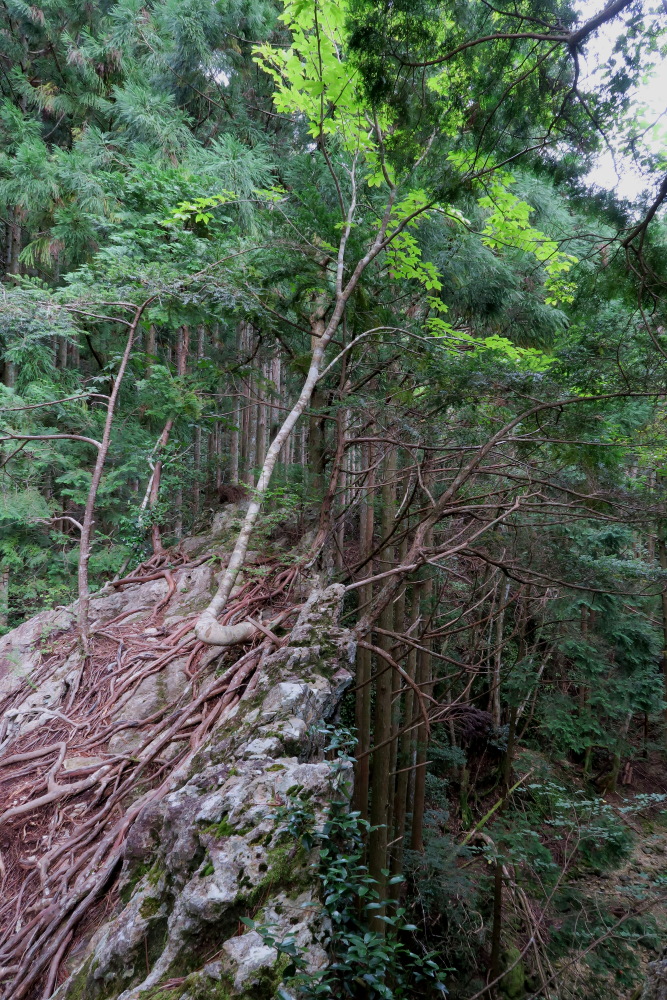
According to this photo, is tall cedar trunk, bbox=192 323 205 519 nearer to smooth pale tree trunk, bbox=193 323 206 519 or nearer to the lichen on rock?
smooth pale tree trunk, bbox=193 323 206 519

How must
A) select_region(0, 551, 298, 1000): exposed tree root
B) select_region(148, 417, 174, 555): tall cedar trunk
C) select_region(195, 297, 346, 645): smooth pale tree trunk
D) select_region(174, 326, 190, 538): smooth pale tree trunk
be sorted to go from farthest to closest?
1. select_region(174, 326, 190, 538): smooth pale tree trunk
2. select_region(148, 417, 174, 555): tall cedar trunk
3. select_region(195, 297, 346, 645): smooth pale tree trunk
4. select_region(0, 551, 298, 1000): exposed tree root

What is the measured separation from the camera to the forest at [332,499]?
7.75 ft

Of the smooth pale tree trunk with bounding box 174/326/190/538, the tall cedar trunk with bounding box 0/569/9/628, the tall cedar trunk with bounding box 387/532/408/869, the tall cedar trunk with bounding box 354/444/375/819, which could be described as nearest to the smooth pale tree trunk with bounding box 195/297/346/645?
the tall cedar trunk with bounding box 354/444/375/819

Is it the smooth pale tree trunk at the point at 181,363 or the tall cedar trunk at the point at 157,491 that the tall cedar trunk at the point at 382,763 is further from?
the smooth pale tree trunk at the point at 181,363

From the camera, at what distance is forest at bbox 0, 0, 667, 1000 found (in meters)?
2.36

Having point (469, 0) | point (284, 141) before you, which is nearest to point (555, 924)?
point (469, 0)

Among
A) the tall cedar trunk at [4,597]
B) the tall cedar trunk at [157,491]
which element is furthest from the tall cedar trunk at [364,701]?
the tall cedar trunk at [4,597]

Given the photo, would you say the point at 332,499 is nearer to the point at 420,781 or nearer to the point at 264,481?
the point at 264,481

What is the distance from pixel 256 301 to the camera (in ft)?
17.7

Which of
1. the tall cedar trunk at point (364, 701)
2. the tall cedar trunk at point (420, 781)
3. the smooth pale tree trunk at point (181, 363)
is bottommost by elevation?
the tall cedar trunk at point (420, 781)

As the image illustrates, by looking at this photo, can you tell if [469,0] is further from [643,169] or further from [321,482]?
[321,482]

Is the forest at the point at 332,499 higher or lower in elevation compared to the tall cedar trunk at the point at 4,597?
higher

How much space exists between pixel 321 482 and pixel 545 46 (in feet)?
13.8

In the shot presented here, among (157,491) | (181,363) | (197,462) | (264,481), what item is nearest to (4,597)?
(157,491)
